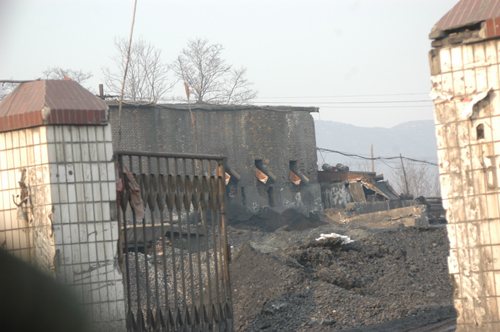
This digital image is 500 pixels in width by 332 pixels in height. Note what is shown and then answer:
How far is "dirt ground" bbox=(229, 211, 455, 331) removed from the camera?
49.6 feet

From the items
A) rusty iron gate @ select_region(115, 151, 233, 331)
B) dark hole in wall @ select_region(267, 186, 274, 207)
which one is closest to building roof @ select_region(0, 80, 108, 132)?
rusty iron gate @ select_region(115, 151, 233, 331)

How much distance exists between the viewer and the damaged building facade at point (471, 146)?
29.6ft

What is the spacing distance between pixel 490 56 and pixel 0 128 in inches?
196

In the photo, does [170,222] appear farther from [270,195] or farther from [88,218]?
[270,195]

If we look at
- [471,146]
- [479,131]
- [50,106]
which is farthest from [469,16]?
[50,106]

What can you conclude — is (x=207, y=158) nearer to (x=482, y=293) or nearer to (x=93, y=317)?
(x=93, y=317)

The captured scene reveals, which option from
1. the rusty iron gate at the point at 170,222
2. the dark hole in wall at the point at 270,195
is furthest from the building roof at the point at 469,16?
the dark hole in wall at the point at 270,195

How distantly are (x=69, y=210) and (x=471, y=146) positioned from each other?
4.01 m

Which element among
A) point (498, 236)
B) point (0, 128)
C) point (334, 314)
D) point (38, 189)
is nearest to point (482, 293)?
point (498, 236)

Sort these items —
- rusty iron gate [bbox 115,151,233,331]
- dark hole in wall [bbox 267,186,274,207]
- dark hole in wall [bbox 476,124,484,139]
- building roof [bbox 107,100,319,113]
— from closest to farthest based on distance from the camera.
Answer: dark hole in wall [bbox 476,124,484,139] → rusty iron gate [bbox 115,151,233,331] → building roof [bbox 107,100,319,113] → dark hole in wall [bbox 267,186,274,207]

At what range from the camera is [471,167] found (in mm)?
9172

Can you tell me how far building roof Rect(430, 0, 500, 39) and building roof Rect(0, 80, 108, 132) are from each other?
11.4ft

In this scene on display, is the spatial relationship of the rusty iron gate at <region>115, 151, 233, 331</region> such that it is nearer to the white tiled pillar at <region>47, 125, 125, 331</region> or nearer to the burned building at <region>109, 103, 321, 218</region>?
the white tiled pillar at <region>47, 125, 125, 331</region>

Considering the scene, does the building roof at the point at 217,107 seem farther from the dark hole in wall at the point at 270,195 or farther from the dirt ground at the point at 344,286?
the dirt ground at the point at 344,286
